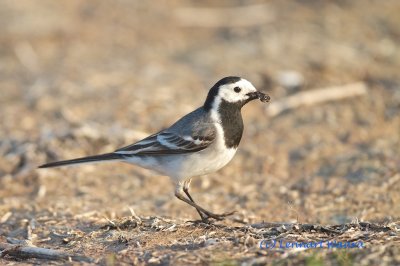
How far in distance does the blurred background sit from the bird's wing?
1.00 metres

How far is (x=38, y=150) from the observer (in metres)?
9.59

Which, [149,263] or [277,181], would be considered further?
[277,181]

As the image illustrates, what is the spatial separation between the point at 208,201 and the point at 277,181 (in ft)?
3.74

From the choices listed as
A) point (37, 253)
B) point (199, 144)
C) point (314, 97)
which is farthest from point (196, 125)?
point (314, 97)

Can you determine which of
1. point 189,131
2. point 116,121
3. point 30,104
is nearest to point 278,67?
point 116,121

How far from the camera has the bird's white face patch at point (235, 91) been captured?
23.6 feet

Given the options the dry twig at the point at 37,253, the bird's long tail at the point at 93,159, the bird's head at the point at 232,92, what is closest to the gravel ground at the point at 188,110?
the dry twig at the point at 37,253

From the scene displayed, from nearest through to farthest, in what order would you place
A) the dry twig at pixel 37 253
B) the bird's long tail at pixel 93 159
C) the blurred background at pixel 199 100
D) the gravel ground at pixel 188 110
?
1. the dry twig at pixel 37 253
2. the gravel ground at pixel 188 110
3. the bird's long tail at pixel 93 159
4. the blurred background at pixel 199 100

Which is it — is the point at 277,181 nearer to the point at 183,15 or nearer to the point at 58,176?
the point at 58,176

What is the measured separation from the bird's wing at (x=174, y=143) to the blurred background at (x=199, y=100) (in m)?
1.00

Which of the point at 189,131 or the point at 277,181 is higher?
the point at 189,131

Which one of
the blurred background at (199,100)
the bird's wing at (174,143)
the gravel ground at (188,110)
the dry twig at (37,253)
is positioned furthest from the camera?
the blurred background at (199,100)

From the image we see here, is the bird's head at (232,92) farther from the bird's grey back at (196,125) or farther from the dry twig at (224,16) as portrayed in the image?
the dry twig at (224,16)
